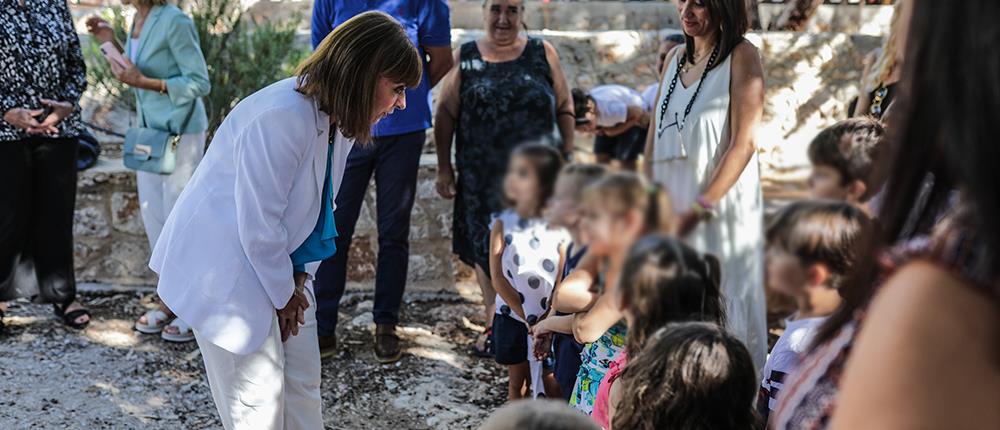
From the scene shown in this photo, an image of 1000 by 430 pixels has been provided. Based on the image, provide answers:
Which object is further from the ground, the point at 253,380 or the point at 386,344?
the point at 253,380

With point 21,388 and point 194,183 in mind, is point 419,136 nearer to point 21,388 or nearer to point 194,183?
point 194,183

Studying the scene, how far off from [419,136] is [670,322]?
2.52m

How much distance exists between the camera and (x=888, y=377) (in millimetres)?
715

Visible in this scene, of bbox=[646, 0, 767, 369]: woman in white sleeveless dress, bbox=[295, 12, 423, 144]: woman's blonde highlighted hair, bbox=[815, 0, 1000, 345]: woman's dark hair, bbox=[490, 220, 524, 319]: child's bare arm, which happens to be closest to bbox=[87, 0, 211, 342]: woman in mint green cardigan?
bbox=[295, 12, 423, 144]: woman's blonde highlighted hair

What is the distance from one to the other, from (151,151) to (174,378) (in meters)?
0.97

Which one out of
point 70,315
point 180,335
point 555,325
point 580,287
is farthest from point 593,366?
point 70,315

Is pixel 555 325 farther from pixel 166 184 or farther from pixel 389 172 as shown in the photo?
pixel 166 184

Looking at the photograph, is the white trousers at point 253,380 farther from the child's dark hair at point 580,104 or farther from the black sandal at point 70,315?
the black sandal at point 70,315

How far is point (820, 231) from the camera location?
93cm

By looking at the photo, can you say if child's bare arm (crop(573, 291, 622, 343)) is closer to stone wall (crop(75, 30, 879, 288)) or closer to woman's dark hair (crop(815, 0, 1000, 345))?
woman's dark hair (crop(815, 0, 1000, 345))

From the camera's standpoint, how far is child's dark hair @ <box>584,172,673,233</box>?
937 millimetres

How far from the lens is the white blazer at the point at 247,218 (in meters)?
2.13

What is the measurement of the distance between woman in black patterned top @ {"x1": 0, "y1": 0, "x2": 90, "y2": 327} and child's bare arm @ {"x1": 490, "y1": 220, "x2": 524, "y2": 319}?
91.4 inches

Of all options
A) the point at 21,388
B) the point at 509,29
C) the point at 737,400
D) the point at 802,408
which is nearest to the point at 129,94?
the point at 21,388
